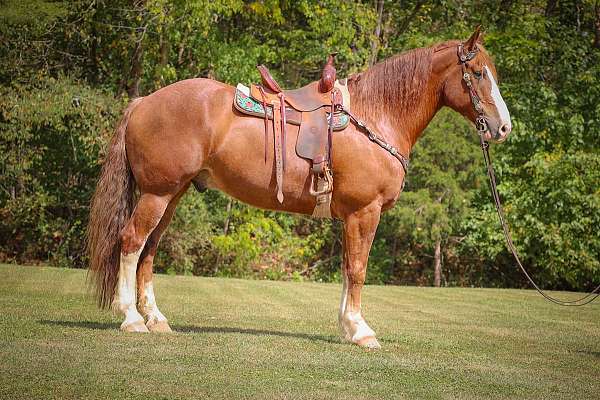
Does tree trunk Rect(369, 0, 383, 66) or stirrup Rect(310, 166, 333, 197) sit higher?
tree trunk Rect(369, 0, 383, 66)

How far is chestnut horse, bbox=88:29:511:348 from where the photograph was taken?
7090 mm

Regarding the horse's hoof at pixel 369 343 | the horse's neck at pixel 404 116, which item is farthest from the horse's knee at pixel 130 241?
the horse's neck at pixel 404 116

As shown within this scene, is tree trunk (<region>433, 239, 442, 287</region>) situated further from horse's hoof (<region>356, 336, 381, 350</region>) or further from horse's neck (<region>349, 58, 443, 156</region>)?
horse's hoof (<region>356, 336, 381, 350</region>)

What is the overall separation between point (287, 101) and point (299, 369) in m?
2.51

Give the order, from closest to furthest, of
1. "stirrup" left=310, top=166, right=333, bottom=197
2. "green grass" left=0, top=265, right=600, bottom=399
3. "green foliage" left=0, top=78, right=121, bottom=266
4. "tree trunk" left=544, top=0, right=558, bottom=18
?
"green grass" left=0, top=265, right=600, bottom=399
"stirrup" left=310, top=166, right=333, bottom=197
"green foliage" left=0, top=78, right=121, bottom=266
"tree trunk" left=544, top=0, right=558, bottom=18

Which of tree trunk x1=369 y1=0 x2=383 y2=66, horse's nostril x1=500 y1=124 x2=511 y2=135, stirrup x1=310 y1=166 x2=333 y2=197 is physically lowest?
stirrup x1=310 y1=166 x2=333 y2=197

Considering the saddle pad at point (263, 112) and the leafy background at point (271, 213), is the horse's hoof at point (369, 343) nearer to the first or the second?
the saddle pad at point (263, 112)

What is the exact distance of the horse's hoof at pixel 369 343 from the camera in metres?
6.99

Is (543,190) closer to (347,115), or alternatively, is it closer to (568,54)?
(568,54)

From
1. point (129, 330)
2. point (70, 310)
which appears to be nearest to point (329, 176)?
point (129, 330)

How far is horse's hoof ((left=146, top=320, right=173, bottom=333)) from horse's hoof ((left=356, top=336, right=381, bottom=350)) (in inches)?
64.5

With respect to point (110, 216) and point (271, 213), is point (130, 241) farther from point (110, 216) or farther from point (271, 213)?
point (271, 213)

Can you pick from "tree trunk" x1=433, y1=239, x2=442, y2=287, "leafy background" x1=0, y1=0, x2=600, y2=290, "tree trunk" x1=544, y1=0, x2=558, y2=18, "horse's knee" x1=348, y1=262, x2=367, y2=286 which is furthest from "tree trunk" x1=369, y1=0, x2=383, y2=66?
"horse's knee" x1=348, y1=262, x2=367, y2=286

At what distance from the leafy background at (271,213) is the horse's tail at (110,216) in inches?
408
